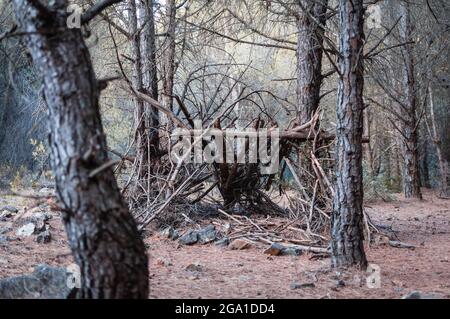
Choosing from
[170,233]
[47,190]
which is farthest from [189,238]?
[47,190]

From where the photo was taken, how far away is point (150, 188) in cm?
705

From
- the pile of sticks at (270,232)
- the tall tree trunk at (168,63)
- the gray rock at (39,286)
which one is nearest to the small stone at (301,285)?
the pile of sticks at (270,232)

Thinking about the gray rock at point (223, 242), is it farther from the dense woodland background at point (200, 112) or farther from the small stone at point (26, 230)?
the small stone at point (26, 230)

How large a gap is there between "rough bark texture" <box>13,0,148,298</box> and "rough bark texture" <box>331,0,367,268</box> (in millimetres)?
2415

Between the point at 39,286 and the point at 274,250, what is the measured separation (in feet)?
8.64

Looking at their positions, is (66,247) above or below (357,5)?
below

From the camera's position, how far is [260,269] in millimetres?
4711

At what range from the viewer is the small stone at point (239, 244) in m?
5.73

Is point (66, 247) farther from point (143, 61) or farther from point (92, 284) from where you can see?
point (92, 284)

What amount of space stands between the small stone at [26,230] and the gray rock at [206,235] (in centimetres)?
214

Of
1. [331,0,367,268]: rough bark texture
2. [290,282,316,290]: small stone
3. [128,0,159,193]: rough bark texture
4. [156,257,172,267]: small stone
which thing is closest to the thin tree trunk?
[128,0,159,193]: rough bark texture

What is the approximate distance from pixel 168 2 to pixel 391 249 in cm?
568

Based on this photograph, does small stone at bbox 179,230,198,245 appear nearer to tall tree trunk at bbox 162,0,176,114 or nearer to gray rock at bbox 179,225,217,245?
gray rock at bbox 179,225,217,245
